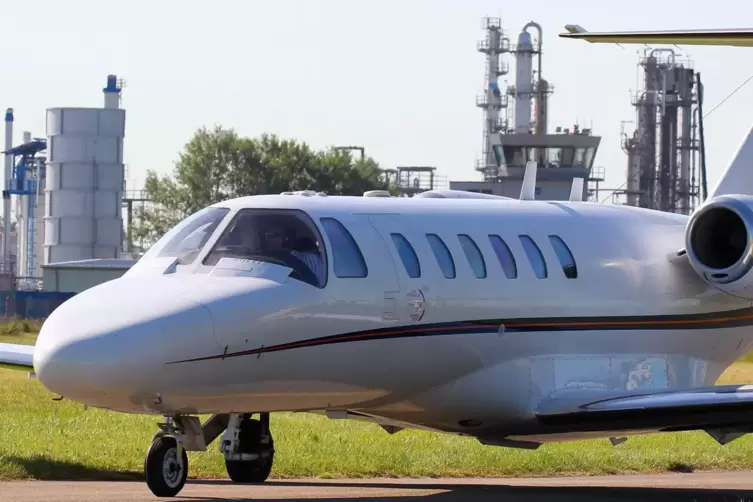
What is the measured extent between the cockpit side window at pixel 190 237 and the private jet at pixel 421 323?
0.02 m

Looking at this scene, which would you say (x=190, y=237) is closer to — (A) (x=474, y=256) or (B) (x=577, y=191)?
(A) (x=474, y=256)

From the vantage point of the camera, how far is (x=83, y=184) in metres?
84.8

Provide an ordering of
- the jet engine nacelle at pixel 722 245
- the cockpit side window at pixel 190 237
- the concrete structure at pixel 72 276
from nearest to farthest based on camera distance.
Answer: the cockpit side window at pixel 190 237 < the jet engine nacelle at pixel 722 245 < the concrete structure at pixel 72 276

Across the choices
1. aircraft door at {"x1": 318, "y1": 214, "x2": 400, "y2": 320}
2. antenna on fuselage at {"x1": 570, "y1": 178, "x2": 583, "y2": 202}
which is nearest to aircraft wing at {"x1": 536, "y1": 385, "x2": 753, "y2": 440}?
aircraft door at {"x1": 318, "y1": 214, "x2": 400, "y2": 320}

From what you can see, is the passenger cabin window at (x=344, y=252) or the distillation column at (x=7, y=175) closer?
the passenger cabin window at (x=344, y=252)

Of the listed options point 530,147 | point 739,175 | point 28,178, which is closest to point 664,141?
point 530,147

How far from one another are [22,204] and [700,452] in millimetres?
96752

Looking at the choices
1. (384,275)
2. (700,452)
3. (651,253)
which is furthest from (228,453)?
(700,452)

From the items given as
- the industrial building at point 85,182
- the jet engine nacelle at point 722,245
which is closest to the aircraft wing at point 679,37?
the jet engine nacelle at point 722,245

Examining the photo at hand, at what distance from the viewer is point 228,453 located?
1562cm

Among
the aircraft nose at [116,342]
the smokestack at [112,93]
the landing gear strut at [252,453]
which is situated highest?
the smokestack at [112,93]

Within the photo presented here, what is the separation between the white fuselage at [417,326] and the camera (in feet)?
41.8

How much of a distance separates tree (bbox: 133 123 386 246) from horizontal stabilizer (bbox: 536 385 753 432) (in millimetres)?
86208

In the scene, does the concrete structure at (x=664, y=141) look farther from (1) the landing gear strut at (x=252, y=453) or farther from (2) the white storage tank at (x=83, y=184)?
(1) the landing gear strut at (x=252, y=453)
